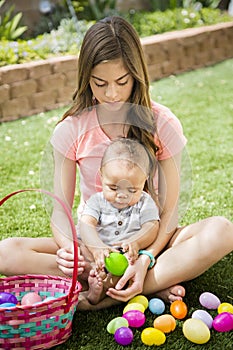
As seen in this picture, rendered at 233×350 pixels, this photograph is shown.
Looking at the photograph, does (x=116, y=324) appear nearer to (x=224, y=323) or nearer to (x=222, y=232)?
(x=224, y=323)

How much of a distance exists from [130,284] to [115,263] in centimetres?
10

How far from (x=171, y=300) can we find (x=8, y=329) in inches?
23.6

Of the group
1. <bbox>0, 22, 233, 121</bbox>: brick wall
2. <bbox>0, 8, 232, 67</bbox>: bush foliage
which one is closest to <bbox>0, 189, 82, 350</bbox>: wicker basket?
<bbox>0, 22, 233, 121</bbox>: brick wall

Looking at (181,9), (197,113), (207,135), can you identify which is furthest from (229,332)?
(181,9)

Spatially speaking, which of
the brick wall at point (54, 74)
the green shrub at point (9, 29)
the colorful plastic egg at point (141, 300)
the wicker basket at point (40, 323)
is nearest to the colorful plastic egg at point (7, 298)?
the wicker basket at point (40, 323)

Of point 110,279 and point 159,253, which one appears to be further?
point 159,253

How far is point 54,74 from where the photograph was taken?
4.95 metres

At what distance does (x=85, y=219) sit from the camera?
2.14 metres

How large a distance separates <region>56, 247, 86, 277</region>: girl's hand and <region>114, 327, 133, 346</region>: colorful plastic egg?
26 cm

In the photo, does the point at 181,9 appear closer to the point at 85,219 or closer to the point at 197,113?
the point at 197,113

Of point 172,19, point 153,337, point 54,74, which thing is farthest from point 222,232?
point 172,19

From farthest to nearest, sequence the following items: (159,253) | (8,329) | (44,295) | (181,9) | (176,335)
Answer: (181,9) → (159,253) → (44,295) → (176,335) → (8,329)

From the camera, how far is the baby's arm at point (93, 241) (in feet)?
6.69

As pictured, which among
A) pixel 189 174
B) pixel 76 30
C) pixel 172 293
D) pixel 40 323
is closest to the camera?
pixel 40 323
